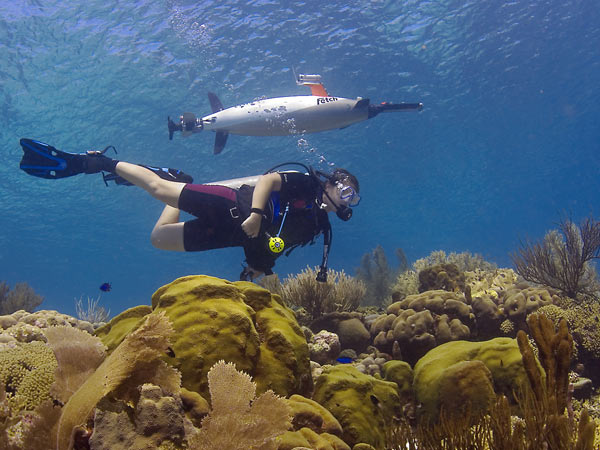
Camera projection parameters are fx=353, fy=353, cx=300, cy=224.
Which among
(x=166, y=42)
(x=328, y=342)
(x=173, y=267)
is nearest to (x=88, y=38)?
(x=166, y=42)

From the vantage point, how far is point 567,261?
7.20m

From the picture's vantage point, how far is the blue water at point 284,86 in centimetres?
1698

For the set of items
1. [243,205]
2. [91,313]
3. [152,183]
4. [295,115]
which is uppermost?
[295,115]

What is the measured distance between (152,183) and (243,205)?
5.04 ft

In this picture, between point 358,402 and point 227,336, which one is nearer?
point 227,336

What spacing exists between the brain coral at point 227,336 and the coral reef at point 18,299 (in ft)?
34.8

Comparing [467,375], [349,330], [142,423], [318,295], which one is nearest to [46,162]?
[318,295]

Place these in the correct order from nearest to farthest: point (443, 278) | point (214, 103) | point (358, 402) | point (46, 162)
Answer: point (358, 402) < point (46, 162) < point (443, 278) < point (214, 103)

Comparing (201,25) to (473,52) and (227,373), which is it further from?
(227,373)

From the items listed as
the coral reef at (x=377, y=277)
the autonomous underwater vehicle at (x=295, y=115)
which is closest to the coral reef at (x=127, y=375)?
the autonomous underwater vehicle at (x=295, y=115)

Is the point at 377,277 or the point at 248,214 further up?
the point at 377,277

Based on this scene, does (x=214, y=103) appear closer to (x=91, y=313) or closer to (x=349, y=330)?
(x=91, y=313)

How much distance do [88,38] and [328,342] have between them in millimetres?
19035

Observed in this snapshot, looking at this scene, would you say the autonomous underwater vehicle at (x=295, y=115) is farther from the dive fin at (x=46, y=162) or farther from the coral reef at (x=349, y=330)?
the coral reef at (x=349, y=330)
